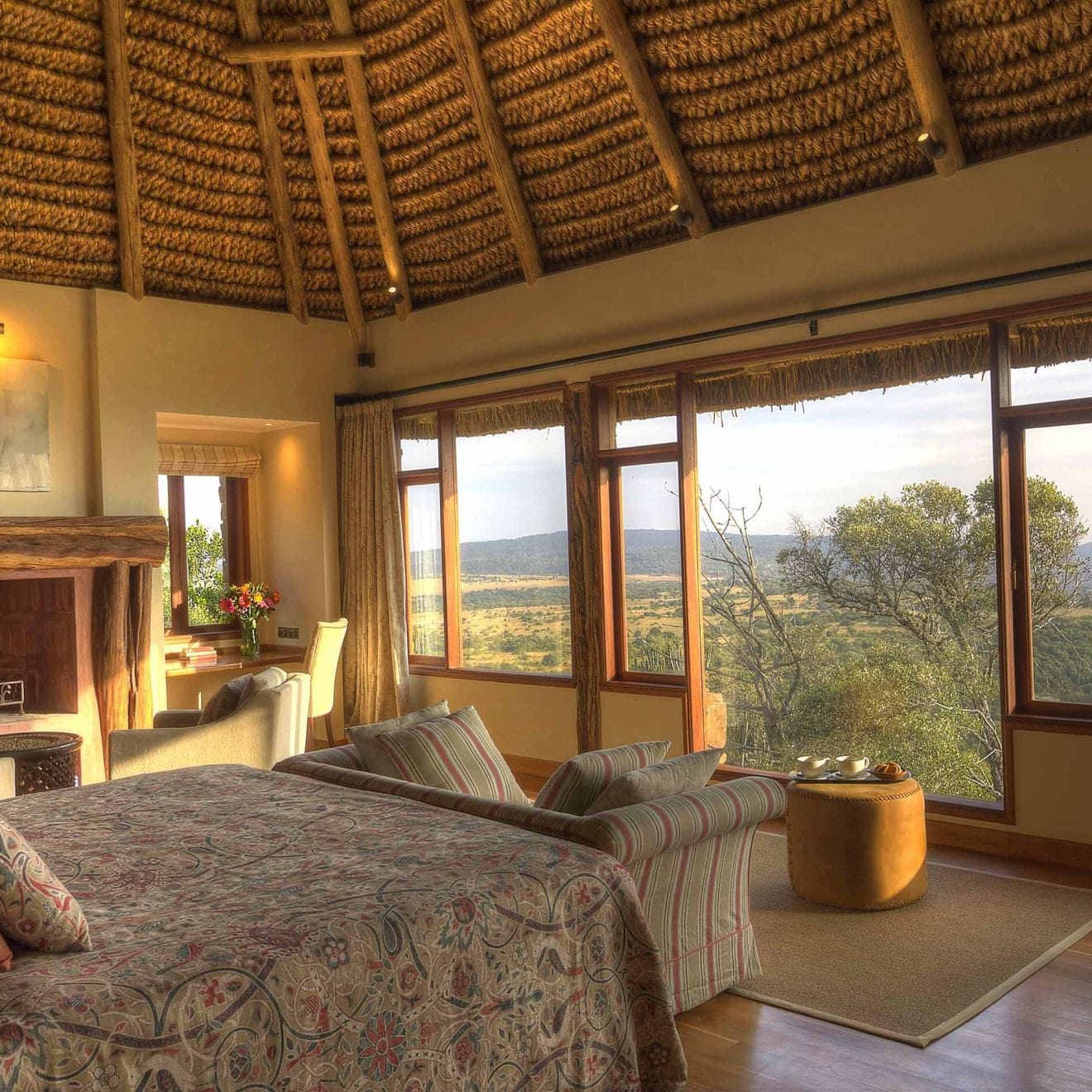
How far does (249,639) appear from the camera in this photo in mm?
7883

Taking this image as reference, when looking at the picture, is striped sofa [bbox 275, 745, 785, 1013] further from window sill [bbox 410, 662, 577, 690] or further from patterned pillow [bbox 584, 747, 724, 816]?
window sill [bbox 410, 662, 577, 690]

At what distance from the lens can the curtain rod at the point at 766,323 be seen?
4734mm

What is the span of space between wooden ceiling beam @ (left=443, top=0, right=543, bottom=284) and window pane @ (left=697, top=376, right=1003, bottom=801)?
1.54m

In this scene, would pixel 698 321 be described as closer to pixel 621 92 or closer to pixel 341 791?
pixel 621 92

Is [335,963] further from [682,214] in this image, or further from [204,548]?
[204,548]

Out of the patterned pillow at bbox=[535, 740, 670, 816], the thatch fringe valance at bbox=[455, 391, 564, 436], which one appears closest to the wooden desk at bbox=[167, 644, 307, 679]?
the thatch fringe valance at bbox=[455, 391, 564, 436]

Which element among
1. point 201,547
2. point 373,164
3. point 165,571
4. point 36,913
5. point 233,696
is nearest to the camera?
point 36,913

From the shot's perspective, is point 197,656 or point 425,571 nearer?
point 197,656

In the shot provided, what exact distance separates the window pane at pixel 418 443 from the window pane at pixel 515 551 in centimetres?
22

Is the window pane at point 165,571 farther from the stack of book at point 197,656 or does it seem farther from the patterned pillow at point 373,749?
the patterned pillow at point 373,749

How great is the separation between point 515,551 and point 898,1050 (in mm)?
4468

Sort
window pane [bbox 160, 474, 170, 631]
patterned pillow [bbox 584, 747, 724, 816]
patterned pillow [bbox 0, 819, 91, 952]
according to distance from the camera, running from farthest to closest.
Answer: window pane [bbox 160, 474, 170, 631], patterned pillow [bbox 584, 747, 724, 816], patterned pillow [bbox 0, 819, 91, 952]

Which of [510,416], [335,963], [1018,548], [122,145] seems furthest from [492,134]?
[335,963]

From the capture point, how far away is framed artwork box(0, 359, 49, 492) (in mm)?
6199
